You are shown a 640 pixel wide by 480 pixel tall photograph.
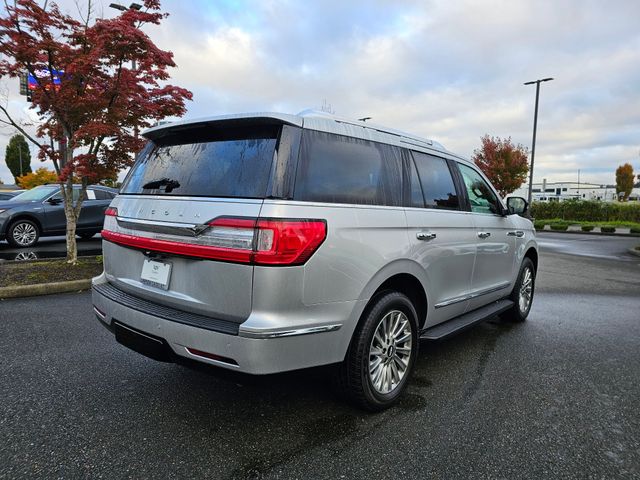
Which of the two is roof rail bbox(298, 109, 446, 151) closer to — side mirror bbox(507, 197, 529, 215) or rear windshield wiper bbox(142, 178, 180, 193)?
rear windshield wiper bbox(142, 178, 180, 193)

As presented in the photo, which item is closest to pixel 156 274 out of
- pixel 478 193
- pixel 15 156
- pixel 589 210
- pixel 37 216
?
pixel 478 193

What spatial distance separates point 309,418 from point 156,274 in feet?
4.33

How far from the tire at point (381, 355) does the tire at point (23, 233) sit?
10.1 meters

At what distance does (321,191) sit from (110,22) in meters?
5.58

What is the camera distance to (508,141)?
3316cm

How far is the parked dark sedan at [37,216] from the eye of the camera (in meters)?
9.88

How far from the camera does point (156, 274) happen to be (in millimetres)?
2627

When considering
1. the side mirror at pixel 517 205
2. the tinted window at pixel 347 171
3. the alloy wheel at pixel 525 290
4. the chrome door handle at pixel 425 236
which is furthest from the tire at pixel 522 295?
the tinted window at pixel 347 171

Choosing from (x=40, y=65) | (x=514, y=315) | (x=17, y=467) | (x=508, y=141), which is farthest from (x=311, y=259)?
(x=508, y=141)

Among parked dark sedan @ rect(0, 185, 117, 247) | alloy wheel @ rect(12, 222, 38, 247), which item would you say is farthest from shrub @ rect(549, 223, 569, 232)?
alloy wheel @ rect(12, 222, 38, 247)

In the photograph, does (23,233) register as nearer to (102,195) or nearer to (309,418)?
(102,195)

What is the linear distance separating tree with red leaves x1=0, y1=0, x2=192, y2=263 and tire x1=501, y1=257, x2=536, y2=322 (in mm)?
5923

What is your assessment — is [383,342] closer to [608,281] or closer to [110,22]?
[110,22]

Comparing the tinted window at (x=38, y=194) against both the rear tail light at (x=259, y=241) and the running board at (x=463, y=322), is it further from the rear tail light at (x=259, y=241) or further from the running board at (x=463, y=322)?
the running board at (x=463, y=322)
